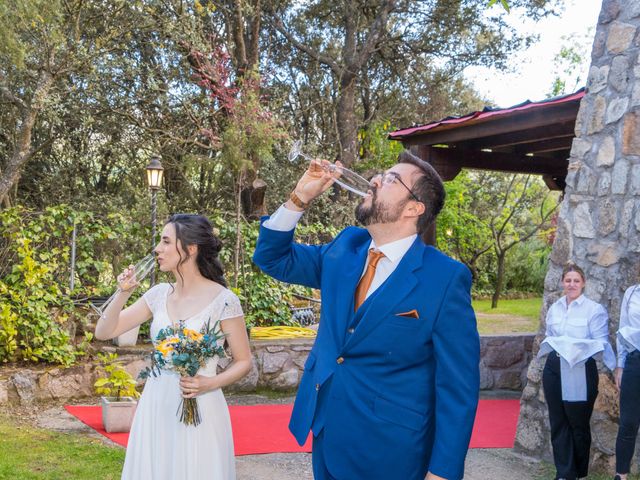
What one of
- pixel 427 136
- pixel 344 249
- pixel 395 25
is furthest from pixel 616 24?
pixel 395 25

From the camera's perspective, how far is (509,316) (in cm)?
1460

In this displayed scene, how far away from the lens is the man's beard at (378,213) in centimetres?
243

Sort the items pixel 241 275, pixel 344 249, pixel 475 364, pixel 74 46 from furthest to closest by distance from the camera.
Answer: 1. pixel 74 46
2. pixel 241 275
3. pixel 344 249
4. pixel 475 364

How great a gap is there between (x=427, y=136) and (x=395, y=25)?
848 centimetres

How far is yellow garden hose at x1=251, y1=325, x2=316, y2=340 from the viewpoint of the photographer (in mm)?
8611

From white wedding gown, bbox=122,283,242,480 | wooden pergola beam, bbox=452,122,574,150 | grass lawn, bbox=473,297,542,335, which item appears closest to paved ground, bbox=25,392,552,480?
white wedding gown, bbox=122,283,242,480

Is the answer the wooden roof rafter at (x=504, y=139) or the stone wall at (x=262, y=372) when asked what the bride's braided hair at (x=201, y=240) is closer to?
the wooden roof rafter at (x=504, y=139)

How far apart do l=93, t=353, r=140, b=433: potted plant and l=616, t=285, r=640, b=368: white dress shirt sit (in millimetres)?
3624

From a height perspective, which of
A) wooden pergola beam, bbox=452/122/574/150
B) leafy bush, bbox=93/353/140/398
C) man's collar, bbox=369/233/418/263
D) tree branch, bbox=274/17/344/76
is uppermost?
tree branch, bbox=274/17/344/76

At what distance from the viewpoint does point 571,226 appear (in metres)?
5.89

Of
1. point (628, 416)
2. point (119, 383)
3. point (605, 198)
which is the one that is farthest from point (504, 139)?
point (119, 383)

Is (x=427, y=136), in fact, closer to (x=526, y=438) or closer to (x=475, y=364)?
(x=526, y=438)

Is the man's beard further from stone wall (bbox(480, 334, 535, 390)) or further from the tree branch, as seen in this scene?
the tree branch

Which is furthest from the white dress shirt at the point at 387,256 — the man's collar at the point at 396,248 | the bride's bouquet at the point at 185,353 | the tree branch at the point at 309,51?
the tree branch at the point at 309,51
